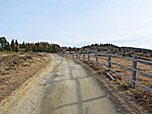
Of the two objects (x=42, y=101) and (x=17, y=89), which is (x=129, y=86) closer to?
(x=42, y=101)

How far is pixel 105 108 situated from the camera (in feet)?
11.9

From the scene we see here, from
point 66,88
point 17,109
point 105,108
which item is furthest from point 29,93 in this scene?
point 105,108

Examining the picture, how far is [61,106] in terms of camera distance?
12.5 feet

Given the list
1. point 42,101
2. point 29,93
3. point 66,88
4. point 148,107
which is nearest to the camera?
point 148,107

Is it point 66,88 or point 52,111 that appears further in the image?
point 66,88

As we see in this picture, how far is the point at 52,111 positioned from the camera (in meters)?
3.56

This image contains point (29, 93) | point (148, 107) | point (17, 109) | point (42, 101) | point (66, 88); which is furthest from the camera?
point (66, 88)

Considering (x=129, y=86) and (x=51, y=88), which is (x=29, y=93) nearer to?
(x=51, y=88)

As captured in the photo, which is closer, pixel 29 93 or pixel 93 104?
pixel 93 104

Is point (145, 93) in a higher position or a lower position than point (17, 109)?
higher

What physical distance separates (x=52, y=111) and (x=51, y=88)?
75.5 inches

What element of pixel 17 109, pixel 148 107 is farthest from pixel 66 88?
pixel 148 107

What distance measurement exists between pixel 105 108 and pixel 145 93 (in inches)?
74.7

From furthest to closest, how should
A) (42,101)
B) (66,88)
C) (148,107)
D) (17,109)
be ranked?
(66,88) < (42,101) < (17,109) < (148,107)
